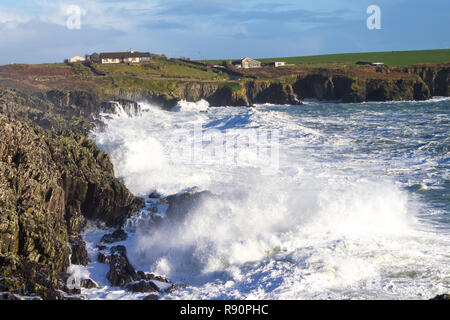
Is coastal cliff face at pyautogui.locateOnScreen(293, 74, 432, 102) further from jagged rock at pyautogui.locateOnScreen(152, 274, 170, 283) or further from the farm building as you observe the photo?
jagged rock at pyautogui.locateOnScreen(152, 274, 170, 283)

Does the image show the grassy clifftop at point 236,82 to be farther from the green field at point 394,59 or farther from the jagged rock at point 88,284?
the jagged rock at point 88,284

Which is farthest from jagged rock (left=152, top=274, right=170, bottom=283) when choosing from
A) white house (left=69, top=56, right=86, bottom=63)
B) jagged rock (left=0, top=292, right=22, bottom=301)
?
white house (left=69, top=56, right=86, bottom=63)

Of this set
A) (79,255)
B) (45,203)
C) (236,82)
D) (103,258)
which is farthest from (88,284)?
(236,82)

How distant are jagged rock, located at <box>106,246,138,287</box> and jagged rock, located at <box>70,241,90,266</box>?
2.25 ft

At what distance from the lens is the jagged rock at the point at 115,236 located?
13688 millimetres

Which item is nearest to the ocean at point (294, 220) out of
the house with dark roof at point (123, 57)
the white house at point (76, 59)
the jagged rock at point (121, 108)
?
the jagged rock at point (121, 108)

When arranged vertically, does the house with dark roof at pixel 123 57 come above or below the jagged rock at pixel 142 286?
above

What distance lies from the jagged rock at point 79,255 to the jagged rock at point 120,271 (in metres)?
0.69

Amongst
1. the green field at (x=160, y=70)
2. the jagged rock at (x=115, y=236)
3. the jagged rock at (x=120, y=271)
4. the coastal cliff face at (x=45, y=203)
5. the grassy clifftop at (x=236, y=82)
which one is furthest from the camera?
the green field at (x=160, y=70)

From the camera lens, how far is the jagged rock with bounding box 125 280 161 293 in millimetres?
10391

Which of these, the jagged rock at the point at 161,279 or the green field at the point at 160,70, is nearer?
the jagged rock at the point at 161,279

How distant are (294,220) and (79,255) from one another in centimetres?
665

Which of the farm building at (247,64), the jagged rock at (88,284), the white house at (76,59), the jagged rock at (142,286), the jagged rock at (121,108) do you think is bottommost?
the jagged rock at (142,286)

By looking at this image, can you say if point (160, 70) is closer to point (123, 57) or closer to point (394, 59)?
point (123, 57)
